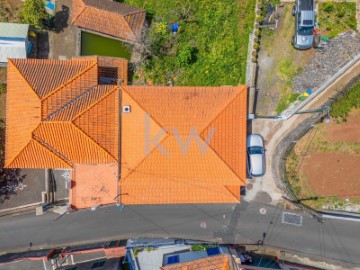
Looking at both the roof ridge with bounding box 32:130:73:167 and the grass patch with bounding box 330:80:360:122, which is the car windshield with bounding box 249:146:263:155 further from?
the roof ridge with bounding box 32:130:73:167

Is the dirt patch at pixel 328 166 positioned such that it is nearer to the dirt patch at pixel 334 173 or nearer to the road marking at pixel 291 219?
the dirt patch at pixel 334 173

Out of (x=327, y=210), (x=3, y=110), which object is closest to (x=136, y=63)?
(x=3, y=110)

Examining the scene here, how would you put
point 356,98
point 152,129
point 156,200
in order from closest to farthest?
point 152,129, point 156,200, point 356,98

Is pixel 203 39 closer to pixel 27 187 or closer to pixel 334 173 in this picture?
pixel 334 173

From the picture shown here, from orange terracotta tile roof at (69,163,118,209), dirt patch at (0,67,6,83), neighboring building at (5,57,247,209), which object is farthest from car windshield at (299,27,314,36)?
dirt patch at (0,67,6,83)

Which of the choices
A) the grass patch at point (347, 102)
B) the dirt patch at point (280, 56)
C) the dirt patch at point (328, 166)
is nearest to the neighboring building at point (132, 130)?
the dirt patch at point (280, 56)

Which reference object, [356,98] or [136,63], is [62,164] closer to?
[136,63]
